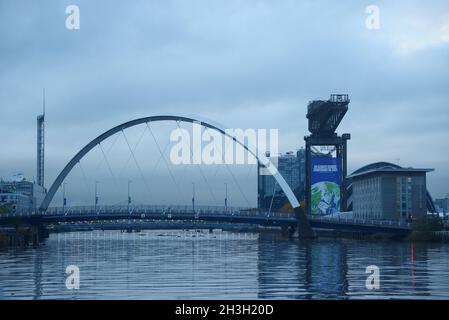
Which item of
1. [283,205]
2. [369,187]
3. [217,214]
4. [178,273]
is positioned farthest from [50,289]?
[283,205]

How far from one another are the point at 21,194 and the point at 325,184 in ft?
182

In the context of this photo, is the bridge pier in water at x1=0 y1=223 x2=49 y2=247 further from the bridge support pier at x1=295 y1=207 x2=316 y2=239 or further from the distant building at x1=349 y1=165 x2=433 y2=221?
the distant building at x1=349 y1=165 x2=433 y2=221

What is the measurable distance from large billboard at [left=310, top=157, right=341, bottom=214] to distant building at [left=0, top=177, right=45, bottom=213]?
158 ft

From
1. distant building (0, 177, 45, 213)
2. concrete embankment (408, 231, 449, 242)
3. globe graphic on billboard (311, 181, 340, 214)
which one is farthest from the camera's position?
distant building (0, 177, 45, 213)

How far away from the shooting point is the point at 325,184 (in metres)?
105

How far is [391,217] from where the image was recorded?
8750 cm

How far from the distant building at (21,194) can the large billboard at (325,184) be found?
4809 cm

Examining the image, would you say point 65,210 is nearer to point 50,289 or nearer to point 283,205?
point 50,289

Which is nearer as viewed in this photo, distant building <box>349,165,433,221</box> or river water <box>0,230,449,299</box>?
river water <box>0,230,449,299</box>

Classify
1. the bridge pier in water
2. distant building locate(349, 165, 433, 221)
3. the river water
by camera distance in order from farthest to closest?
distant building locate(349, 165, 433, 221)
the bridge pier in water
the river water

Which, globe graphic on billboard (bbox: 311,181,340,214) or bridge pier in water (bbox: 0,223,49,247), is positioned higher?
globe graphic on billboard (bbox: 311,181,340,214)

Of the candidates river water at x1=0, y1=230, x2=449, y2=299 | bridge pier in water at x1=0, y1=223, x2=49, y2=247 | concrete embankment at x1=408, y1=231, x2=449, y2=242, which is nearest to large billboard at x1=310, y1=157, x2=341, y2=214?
concrete embankment at x1=408, y1=231, x2=449, y2=242

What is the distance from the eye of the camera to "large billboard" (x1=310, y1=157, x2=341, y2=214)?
104 meters
